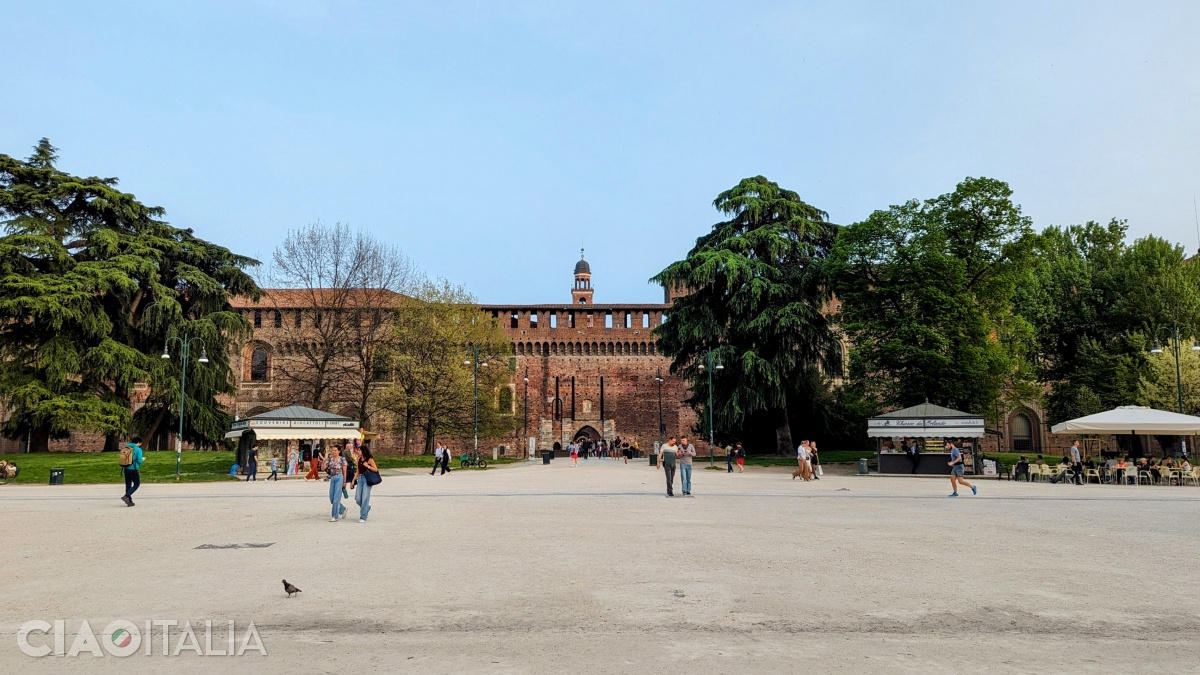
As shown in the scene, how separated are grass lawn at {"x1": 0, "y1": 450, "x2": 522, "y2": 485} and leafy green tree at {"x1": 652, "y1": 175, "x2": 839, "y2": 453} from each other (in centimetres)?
1453

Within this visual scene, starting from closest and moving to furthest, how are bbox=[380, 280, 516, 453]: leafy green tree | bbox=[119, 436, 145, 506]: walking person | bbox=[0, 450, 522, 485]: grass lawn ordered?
1. bbox=[119, 436, 145, 506]: walking person
2. bbox=[0, 450, 522, 485]: grass lawn
3. bbox=[380, 280, 516, 453]: leafy green tree

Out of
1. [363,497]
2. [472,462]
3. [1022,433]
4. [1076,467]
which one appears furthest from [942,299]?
[1022,433]

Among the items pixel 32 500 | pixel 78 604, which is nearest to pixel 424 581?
pixel 78 604

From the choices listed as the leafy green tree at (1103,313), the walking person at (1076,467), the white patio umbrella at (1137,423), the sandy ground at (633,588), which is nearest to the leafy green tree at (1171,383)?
the leafy green tree at (1103,313)

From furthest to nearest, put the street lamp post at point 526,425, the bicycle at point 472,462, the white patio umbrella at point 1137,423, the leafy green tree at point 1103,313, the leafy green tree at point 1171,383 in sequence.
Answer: the street lamp post at point 526,425 < the bicycle at point 472,462 < the leafy green tree at point 1103,313 < the leafy green tree at point 1171,383 < the white patio umbrella at point 1137,423

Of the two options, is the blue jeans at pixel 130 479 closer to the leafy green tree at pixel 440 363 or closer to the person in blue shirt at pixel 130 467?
the person in blue shirt at pixel 130 467

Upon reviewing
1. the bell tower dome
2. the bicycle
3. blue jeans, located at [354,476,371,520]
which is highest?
the bell tower dome

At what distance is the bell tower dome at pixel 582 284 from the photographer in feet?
313

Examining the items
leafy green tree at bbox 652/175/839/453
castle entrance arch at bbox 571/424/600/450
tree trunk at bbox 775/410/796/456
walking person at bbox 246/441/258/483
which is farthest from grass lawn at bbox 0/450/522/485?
castle entrance arch at bbox 571/424/600/450

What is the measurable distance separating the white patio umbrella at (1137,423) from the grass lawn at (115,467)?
89.2ft

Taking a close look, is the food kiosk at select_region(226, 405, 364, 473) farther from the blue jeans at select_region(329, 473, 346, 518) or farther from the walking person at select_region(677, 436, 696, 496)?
the blue jeans at select_region(329, 473, 346, 518)

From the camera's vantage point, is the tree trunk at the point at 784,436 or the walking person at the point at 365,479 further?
the tree trunk at the point at 784,436

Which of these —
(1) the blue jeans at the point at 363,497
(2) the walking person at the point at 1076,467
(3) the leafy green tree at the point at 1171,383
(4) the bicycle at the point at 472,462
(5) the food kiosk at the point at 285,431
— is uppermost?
(3) the leafy green tree at the point at 1171,383

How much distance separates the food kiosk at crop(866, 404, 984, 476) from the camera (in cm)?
2919
